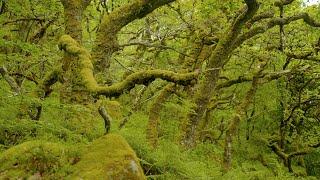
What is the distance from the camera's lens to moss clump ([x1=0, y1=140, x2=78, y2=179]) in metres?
4.70

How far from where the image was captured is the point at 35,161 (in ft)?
15.8

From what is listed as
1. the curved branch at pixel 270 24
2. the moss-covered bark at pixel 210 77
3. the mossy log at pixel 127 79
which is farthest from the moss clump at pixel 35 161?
the curved branch at pixel 270 24

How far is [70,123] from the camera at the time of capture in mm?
7234

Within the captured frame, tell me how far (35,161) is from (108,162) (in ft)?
2.41

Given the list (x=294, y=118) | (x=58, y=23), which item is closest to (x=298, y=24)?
(x=294, y=118)

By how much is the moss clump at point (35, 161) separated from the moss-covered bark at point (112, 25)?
10.3 feet

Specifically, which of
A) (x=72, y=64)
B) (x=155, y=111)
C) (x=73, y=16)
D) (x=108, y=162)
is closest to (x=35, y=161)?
(x=108, y=162)

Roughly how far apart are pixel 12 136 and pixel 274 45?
29.4 feet

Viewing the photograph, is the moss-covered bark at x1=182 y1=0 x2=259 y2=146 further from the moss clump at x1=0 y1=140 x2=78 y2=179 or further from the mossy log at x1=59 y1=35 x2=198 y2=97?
the moss clump at x1=0 y1=140 x2=78 y2=179

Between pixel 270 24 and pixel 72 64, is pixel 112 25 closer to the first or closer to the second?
pixel 72 64

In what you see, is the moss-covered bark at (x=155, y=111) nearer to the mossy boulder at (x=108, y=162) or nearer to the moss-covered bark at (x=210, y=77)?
the moss-covered bark at (x=210, y=77)

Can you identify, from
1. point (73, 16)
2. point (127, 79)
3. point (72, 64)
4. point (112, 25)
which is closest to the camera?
point (127, 79)

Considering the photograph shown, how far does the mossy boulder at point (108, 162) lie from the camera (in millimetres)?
4695

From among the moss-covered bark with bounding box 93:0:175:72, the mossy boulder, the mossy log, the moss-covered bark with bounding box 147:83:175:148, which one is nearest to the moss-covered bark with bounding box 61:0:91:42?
the moss-covered bark with bounding box 93:0:175:72
